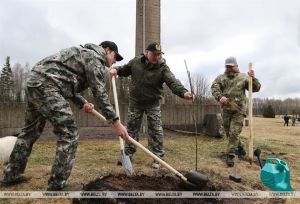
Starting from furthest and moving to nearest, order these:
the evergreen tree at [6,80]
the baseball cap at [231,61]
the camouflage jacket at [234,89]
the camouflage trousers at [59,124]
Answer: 1. the evergreen tree at [6,80]
2. the baseball cap at [231,61]
3. the camouflage jacket at [234,89]
4. the camouflage trousers at [59,124]

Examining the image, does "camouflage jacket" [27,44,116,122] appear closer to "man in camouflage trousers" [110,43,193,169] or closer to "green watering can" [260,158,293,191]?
"man in camouflage trousers" [110,43,193,169]

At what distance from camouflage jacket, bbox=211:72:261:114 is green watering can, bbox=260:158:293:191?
2.02 metres

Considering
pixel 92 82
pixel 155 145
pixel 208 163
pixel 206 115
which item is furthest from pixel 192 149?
pixel 92 82

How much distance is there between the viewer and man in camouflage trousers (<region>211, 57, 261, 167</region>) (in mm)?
6426

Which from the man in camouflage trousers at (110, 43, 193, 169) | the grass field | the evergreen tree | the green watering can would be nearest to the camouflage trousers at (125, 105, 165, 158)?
the man in camouflage trousers at (110, 43, 193, 169)

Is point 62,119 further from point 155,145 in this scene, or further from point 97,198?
point 155,145

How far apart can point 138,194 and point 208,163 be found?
2.66 metres

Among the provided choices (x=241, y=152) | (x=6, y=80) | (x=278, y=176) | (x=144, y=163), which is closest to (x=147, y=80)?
(x=144, y=163)

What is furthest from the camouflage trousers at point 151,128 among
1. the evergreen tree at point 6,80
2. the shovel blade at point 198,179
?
the evergreen tree at point 6,80

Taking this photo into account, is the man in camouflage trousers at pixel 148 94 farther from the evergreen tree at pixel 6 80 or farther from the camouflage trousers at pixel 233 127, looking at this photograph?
the evergreen tree at pixel 6 80

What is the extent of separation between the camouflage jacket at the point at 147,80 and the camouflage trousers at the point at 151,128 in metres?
0.14

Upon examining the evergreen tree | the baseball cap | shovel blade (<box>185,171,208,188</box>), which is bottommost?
shovel blade (<box>185,171,208,188</box>)

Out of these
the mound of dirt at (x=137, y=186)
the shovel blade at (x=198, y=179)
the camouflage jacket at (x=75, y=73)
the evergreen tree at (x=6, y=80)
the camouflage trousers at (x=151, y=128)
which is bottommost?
the mound of dirt at (x=137, y=186)

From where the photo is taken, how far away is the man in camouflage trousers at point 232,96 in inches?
253
